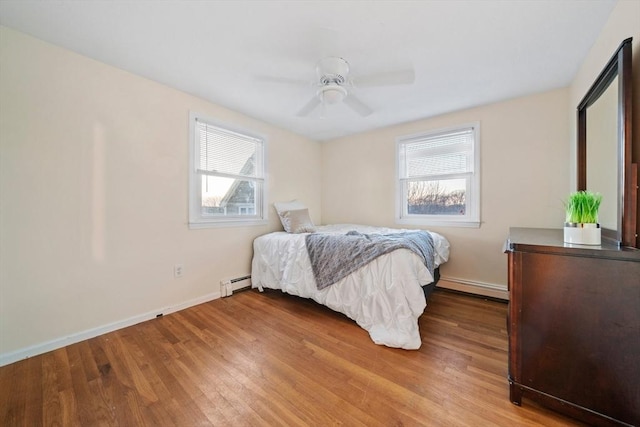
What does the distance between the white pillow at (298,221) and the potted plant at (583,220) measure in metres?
2.38

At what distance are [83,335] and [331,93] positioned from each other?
2802mm

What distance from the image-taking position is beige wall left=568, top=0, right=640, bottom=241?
1.17 m

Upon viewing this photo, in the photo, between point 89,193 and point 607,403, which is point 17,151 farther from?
point 607,403

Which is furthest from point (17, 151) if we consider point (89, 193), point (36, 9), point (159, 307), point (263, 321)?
point (263, 321)

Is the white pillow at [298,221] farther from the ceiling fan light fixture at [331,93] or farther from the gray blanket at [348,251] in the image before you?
the ceiling fan light fixture at [331,93]

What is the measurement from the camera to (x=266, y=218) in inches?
133

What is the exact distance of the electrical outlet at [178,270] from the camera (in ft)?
8.00

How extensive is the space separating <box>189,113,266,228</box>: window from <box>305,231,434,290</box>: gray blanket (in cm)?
114

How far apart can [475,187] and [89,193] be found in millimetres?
3891

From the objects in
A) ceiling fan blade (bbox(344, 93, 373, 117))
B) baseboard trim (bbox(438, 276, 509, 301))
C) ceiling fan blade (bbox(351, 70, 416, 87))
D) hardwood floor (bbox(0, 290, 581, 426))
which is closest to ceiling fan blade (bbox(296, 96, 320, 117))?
ceiling fan blade (bbox(344, 93, 373, 117))

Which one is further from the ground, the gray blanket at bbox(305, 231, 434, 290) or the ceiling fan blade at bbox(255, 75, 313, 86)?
the ceiling fan blade at bbox(255, 75, 313, 86)

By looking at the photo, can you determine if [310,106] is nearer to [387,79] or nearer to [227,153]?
[387,79]

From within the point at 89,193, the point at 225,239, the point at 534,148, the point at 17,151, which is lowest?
the point at 225,239

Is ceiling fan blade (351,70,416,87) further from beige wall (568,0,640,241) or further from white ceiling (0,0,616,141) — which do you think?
beige wall (568,0,640,241)
